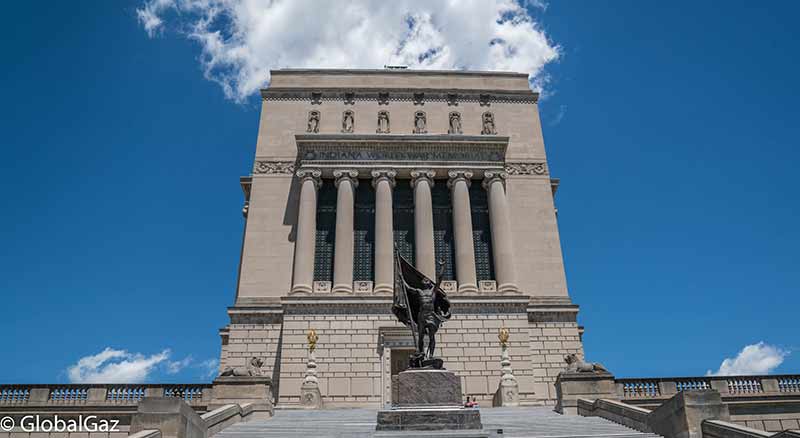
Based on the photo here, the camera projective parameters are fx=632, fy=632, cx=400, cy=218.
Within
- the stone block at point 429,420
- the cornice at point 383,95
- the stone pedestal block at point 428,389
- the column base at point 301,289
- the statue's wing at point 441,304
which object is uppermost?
the cornice at point 383,95

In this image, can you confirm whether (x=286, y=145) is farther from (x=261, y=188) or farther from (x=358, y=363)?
(x=358, y=363)

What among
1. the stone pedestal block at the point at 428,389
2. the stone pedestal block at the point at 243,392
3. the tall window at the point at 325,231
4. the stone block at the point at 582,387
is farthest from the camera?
the tall window at the point at 325,231

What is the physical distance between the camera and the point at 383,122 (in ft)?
129

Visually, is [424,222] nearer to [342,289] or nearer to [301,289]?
[342,289]

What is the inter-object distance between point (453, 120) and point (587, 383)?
840 inches

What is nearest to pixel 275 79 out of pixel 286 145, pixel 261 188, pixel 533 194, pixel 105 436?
pixel 286 145

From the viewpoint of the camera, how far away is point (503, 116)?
132ft

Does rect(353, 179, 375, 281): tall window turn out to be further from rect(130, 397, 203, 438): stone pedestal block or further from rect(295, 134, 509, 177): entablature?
rect(130, 397, 203, 438): stone pedestal block

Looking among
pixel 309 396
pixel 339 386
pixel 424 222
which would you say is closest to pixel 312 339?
pixel 339 386

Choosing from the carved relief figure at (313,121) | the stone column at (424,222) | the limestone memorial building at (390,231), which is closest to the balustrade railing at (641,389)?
the limestone memorial building at (390,231)

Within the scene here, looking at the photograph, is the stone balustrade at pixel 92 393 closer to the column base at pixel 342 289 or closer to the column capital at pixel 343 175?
the column base at pixel 342 289

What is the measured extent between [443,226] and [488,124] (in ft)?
25.3

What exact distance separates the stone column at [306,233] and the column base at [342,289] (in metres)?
1.29

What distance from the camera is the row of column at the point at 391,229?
33.4 m
